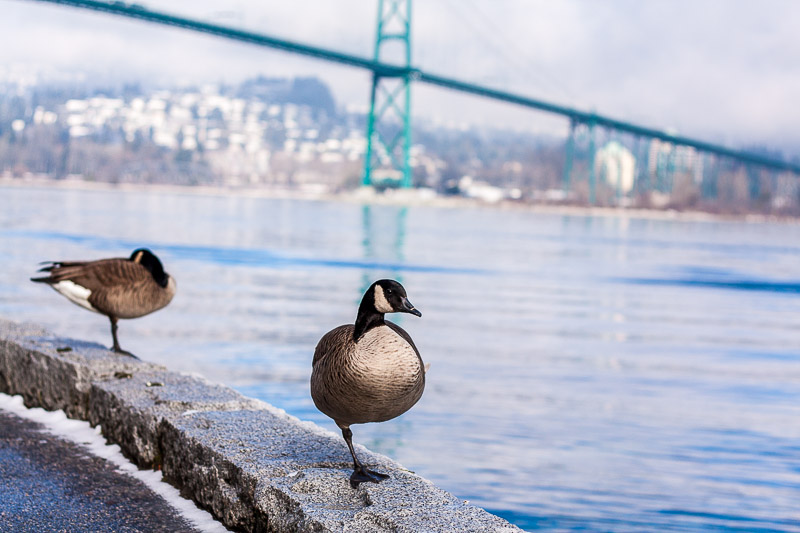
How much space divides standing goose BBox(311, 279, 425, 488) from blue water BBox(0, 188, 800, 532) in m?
1.58

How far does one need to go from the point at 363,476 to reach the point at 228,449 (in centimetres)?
39

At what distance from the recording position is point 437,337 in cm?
892

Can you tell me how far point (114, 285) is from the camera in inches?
165

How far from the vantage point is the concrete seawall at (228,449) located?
2207 millimetres

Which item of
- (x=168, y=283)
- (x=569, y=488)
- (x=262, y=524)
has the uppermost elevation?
(x=168, y=283)

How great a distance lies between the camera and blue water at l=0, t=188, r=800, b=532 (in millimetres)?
4316

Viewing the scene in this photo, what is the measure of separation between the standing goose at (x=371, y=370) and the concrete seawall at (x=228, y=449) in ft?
0.46

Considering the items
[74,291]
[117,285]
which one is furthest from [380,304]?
[74,291]

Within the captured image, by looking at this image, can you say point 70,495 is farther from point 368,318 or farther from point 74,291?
point 74,291

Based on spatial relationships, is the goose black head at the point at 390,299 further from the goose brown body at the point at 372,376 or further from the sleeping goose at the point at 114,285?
the sleeping goose at the point at 114,285

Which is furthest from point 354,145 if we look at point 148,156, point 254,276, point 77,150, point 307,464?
point 307,464

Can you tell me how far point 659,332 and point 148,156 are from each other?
281 feet

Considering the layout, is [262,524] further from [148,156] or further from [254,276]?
[148,156]

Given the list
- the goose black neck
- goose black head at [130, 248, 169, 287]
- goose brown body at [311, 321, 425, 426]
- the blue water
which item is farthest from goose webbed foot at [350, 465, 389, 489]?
goose black head at [130, 248, 169, 287]
